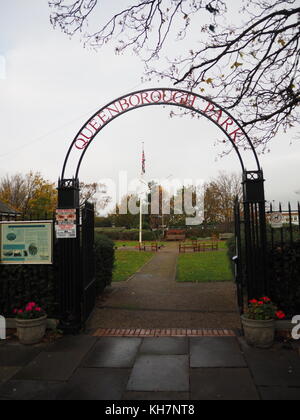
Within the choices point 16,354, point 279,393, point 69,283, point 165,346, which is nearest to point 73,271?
point 69,283

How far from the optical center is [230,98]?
623 cm

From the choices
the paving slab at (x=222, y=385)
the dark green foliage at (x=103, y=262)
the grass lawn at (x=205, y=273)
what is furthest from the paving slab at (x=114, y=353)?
→ the grass lawn at (x=205, y=273)

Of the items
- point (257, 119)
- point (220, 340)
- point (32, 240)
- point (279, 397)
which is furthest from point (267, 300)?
point (32, 240)

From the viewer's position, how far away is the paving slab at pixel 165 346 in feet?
15.8

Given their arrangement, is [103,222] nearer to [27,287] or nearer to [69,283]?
[27,287]

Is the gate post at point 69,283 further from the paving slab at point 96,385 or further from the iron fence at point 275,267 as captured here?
the iron fence at point 275,267

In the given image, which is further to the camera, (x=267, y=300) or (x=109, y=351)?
(x=267, y=300)

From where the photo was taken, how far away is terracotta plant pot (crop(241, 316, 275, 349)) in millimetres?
4902

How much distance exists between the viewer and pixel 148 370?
4180 millimetres

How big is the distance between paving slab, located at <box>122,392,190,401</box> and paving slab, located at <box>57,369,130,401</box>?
12cm

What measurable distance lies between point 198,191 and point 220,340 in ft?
138

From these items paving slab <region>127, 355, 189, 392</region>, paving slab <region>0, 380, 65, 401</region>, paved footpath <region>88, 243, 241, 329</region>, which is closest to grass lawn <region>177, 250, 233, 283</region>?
paved footpath <region>88, 243, 241, 329</region>

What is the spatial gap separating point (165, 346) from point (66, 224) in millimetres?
2868
